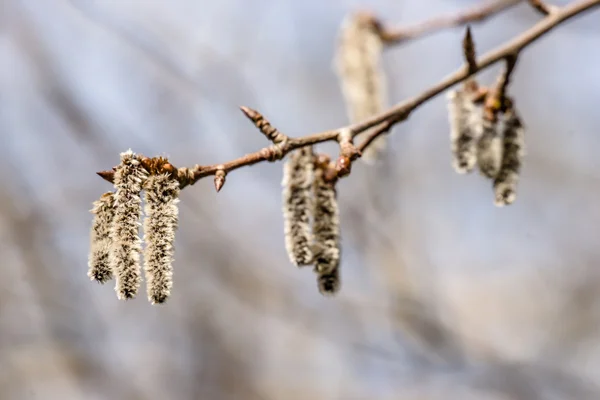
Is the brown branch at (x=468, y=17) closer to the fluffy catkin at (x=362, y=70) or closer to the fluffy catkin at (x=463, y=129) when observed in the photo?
the fluffy catkin at (x=362, y=70)

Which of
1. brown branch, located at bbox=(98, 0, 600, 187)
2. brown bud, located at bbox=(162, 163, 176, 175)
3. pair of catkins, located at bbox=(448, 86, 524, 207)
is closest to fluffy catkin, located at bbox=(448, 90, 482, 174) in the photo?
pair of catkins, located at bbox=(448, 86, 524, 207)

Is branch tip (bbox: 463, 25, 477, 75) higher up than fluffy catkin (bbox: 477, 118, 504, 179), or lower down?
higher up

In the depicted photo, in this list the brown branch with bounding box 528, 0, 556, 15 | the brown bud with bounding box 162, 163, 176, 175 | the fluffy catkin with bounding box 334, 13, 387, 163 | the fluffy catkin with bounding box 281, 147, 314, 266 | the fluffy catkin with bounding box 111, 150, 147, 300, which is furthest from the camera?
the fluffy catkin with bounding box 334, 13, 387, 163

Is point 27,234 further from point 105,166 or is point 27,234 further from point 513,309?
point 513,309

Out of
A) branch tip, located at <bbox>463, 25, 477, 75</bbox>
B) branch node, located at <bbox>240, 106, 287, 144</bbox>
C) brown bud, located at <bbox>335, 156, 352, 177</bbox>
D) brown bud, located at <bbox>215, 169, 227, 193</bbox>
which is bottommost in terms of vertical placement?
brown bud, located at <bbox>215, 169, 227, 193</bbox>

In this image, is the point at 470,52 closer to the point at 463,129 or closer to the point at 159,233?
the point at 463,129

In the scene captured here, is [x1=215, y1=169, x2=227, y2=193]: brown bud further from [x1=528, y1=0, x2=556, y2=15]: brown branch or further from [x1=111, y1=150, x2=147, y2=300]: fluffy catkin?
[x1=528, y1=0, x2=556, y2=15]: brown branch

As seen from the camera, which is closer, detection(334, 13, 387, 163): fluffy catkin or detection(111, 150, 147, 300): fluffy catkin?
detection(111, 150, 147, 300): fluffy catkin
